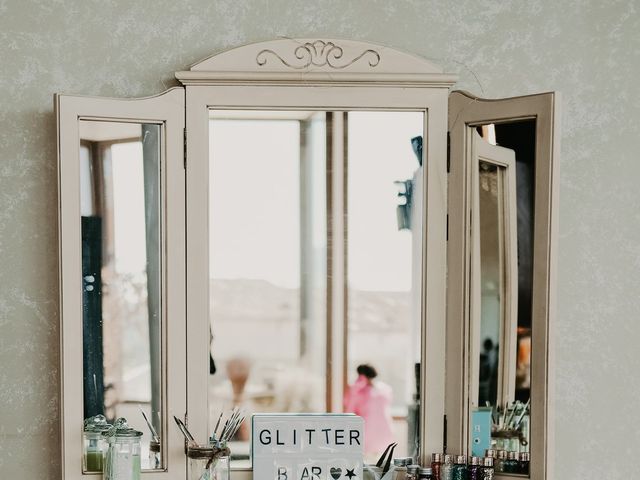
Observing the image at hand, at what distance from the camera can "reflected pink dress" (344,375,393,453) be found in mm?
1560

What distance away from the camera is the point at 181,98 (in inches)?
59.7

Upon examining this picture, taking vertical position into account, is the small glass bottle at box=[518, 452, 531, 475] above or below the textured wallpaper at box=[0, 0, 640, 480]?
below

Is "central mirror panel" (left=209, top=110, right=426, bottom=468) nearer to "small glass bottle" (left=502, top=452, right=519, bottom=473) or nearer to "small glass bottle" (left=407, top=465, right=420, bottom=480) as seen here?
"small glass bottle" (left=407, top=465, right=420, bottom=480)

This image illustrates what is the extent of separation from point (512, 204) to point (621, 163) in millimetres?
301

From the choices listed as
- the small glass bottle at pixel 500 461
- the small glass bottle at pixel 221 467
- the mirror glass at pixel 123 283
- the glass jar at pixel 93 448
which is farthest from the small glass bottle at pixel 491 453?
the glass jar at pixel 93 448

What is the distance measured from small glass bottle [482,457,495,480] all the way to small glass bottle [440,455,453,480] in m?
0.06

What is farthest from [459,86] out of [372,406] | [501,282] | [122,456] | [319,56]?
[122,456]

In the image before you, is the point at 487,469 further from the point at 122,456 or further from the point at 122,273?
the point at 122,273

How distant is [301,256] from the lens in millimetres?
1556

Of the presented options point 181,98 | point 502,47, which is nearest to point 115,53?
point 181,98

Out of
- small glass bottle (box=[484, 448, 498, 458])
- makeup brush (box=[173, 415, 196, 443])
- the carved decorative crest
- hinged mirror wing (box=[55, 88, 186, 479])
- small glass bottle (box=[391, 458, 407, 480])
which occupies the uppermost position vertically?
the carved decorative crest

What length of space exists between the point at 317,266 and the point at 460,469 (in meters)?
0.50

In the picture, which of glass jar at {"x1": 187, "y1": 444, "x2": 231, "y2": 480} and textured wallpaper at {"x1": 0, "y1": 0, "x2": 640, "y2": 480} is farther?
textured wallpaper at {"x1": 0, "y1": 0, "x2": 640, "y2": 480}

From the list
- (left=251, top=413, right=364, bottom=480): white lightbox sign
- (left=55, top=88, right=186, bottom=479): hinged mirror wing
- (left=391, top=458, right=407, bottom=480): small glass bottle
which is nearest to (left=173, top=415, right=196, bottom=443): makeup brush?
(left=55, top=88, right=186, bottom=479): hinged mirror wing
